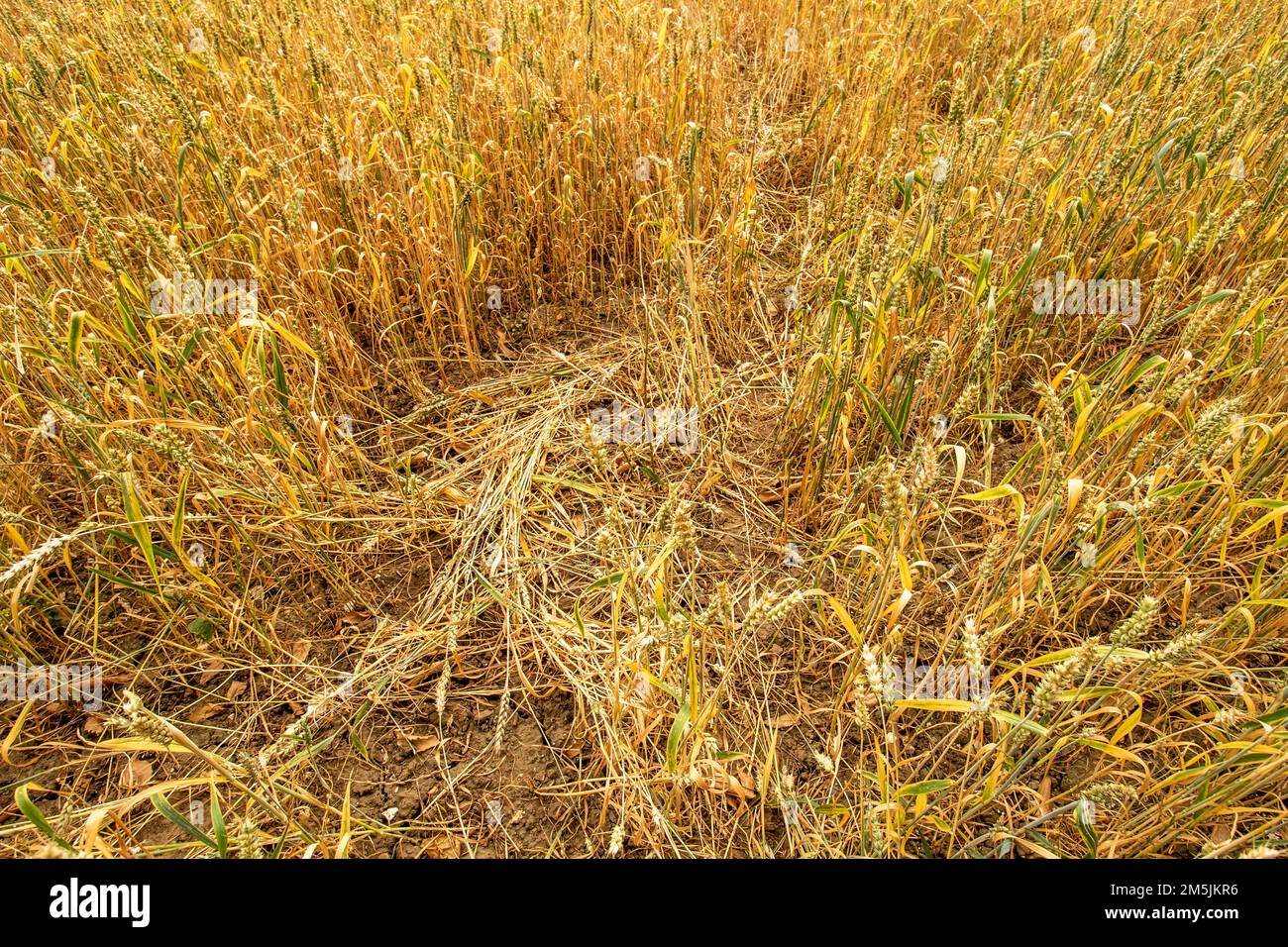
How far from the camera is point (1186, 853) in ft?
3.82

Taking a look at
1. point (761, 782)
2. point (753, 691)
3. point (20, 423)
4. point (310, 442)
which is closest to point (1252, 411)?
point (753, 691)

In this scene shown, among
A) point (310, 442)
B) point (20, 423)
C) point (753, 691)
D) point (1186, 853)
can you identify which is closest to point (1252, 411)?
point (1186, 853)

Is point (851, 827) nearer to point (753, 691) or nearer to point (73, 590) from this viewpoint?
point (753, 691)

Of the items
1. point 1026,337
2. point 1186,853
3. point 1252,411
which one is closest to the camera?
point 1186,853

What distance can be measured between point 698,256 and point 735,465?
28.3 inches

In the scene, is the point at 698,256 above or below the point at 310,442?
above

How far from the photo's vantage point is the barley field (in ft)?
4.00

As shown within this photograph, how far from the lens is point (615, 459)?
5.96ft

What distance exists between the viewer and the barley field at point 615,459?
122 cm

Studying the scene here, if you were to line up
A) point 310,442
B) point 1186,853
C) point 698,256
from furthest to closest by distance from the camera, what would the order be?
point 698,256 < point 310,442 < point 1186,853

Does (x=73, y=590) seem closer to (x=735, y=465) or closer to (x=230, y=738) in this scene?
(x=230, y=738)

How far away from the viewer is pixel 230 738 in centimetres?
138

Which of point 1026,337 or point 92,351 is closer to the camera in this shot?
point 92,351

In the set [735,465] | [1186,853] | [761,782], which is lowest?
[1186,853]
